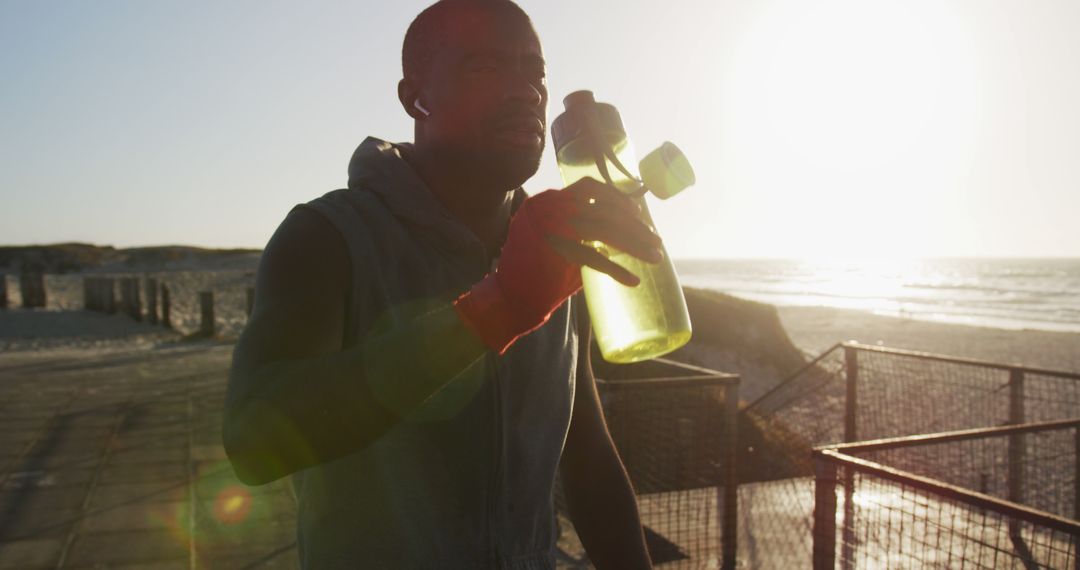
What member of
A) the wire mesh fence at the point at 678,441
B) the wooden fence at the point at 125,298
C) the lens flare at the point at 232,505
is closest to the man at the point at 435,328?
the wire mesh fence at the point at 678,441

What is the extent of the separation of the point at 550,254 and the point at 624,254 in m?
0.31

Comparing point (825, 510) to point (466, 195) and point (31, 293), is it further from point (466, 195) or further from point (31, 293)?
point (31, 293)

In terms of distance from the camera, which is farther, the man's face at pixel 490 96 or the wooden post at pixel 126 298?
the wooden post at pixel 126 298

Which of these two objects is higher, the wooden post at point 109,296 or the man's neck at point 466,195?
the man's neck at point 466,195

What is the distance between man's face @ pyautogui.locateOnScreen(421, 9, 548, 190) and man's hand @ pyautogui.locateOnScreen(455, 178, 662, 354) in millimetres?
354

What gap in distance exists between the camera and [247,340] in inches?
48.6

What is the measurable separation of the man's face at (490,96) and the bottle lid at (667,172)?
25 cm

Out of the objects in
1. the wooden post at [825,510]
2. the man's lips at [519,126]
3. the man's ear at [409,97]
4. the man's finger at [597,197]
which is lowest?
the wooden post at [825,510]

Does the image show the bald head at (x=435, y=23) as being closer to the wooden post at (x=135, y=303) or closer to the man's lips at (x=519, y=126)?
the man's lips at (x=519, y=126)

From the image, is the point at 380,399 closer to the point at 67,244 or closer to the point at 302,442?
the point at 302,442

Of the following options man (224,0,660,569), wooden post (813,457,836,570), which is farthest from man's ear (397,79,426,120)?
wooden post (813,457,836,570)

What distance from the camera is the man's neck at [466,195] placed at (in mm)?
1619

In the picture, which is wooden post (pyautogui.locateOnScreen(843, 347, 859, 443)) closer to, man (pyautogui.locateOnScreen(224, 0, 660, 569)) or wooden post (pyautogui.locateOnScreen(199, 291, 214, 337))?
man (pyautogui.locateOnScreen(224, 0, 660, 569))

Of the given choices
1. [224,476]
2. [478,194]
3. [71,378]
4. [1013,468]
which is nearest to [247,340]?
[478,194]
